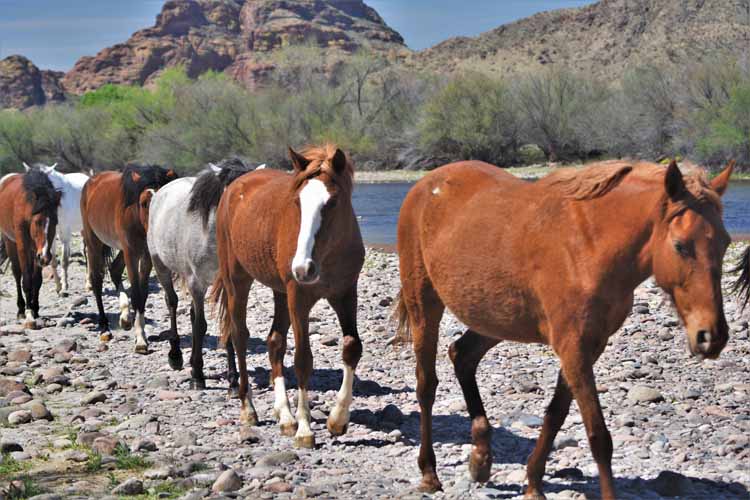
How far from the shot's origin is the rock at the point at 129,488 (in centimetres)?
565

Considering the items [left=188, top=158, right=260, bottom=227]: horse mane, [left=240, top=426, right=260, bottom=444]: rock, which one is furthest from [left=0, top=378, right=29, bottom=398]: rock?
[left=240, top=426, right=260, bottom=444]: rock

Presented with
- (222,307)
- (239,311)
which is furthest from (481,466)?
(222,307)

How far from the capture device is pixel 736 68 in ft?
156

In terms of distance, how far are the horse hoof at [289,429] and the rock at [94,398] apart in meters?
2.23

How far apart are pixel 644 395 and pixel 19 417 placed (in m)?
4.94

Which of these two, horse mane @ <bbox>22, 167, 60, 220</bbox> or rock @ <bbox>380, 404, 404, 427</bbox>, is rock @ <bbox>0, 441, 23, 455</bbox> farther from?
horse mane @ <bbox>22, 167, 60, 220</bbox>

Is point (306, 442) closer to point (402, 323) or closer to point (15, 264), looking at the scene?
point (402, 323)

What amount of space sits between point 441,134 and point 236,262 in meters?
47.5

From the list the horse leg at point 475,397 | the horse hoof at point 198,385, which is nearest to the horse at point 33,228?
the horse hoof at point 198,385

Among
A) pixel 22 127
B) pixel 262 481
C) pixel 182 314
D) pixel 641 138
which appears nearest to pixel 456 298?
pixel 262 481

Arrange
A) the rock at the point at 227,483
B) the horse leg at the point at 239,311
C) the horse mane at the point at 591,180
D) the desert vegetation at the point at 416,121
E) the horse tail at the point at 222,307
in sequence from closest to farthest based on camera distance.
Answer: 1. the horse mane at the point at 591,180
2. the rock at the point at 227,483
3. the horse leg at the point at 239,311
4. the horse tail at the point at 222,307
5. the desert vegetation at the point at 416,121

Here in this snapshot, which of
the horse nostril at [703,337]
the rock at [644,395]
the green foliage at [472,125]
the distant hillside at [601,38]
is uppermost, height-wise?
the distant hillside at [601,38]

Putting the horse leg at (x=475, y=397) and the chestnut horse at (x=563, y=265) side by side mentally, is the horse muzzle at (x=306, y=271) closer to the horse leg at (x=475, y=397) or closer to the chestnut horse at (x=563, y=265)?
the chestnut horse at (x=563, y=265)

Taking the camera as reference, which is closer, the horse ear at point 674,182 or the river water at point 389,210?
the horse ear at point 674,182
